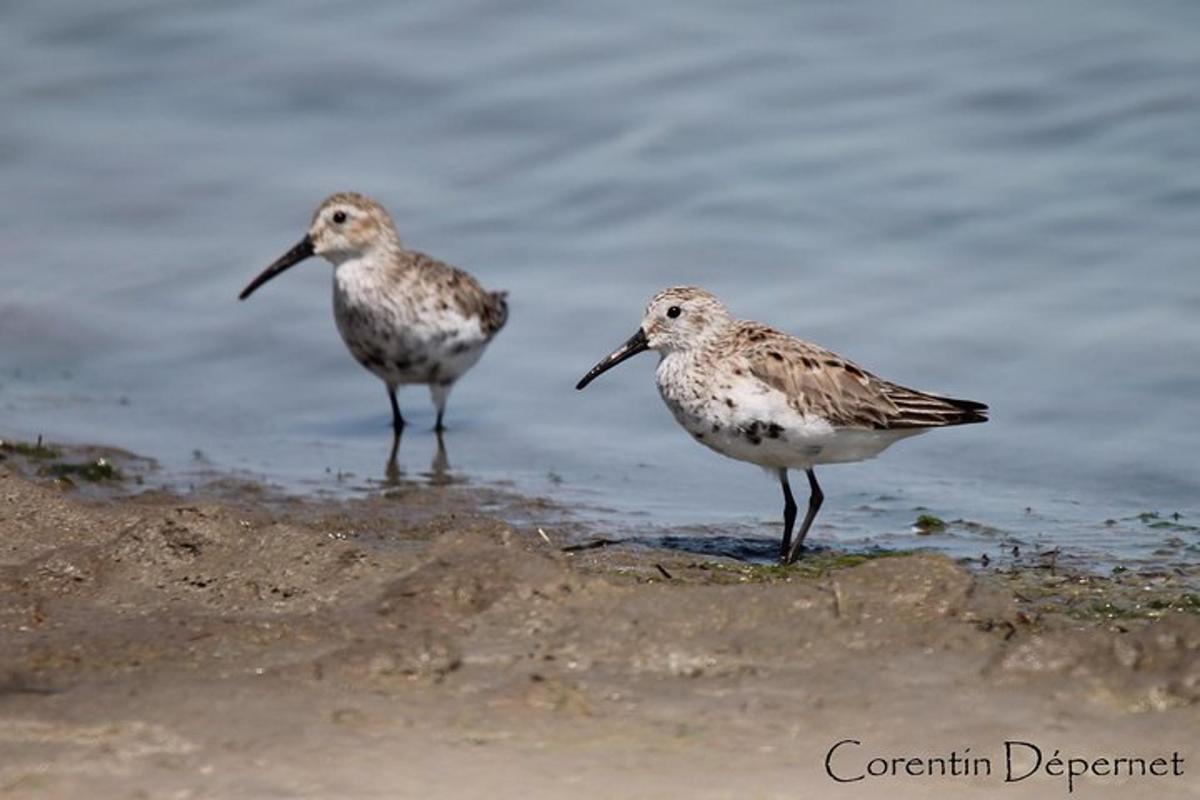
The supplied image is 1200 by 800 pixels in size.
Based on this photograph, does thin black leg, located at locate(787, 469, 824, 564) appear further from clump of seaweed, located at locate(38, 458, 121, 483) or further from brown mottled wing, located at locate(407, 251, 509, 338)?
brown mottled wing, located at locate(407, 251, 509, 338)

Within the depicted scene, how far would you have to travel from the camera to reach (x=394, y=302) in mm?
12016

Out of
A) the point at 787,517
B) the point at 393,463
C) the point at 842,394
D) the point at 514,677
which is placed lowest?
the point at 393,463

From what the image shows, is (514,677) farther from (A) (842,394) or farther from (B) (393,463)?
(B) (393,463)

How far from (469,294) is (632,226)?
1506 mm

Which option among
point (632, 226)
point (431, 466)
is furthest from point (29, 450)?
point (632, 226)

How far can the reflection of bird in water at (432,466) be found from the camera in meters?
10.4

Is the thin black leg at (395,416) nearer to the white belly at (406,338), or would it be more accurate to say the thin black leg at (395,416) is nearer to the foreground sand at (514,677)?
the white belly at (406,338)

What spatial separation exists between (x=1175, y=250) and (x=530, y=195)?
4186 mm

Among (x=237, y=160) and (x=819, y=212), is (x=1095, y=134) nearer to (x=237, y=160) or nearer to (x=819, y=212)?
(x=819, y=212)

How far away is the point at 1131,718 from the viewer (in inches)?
220

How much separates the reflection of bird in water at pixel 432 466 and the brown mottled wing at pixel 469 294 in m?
0.85

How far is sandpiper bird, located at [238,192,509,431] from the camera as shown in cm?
1190

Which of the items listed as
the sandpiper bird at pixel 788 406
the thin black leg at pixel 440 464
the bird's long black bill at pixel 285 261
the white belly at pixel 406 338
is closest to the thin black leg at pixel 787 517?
the sandpiper bird at pixel 788 406

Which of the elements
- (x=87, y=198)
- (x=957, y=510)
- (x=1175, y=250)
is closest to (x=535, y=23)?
(x=87, y=198)
